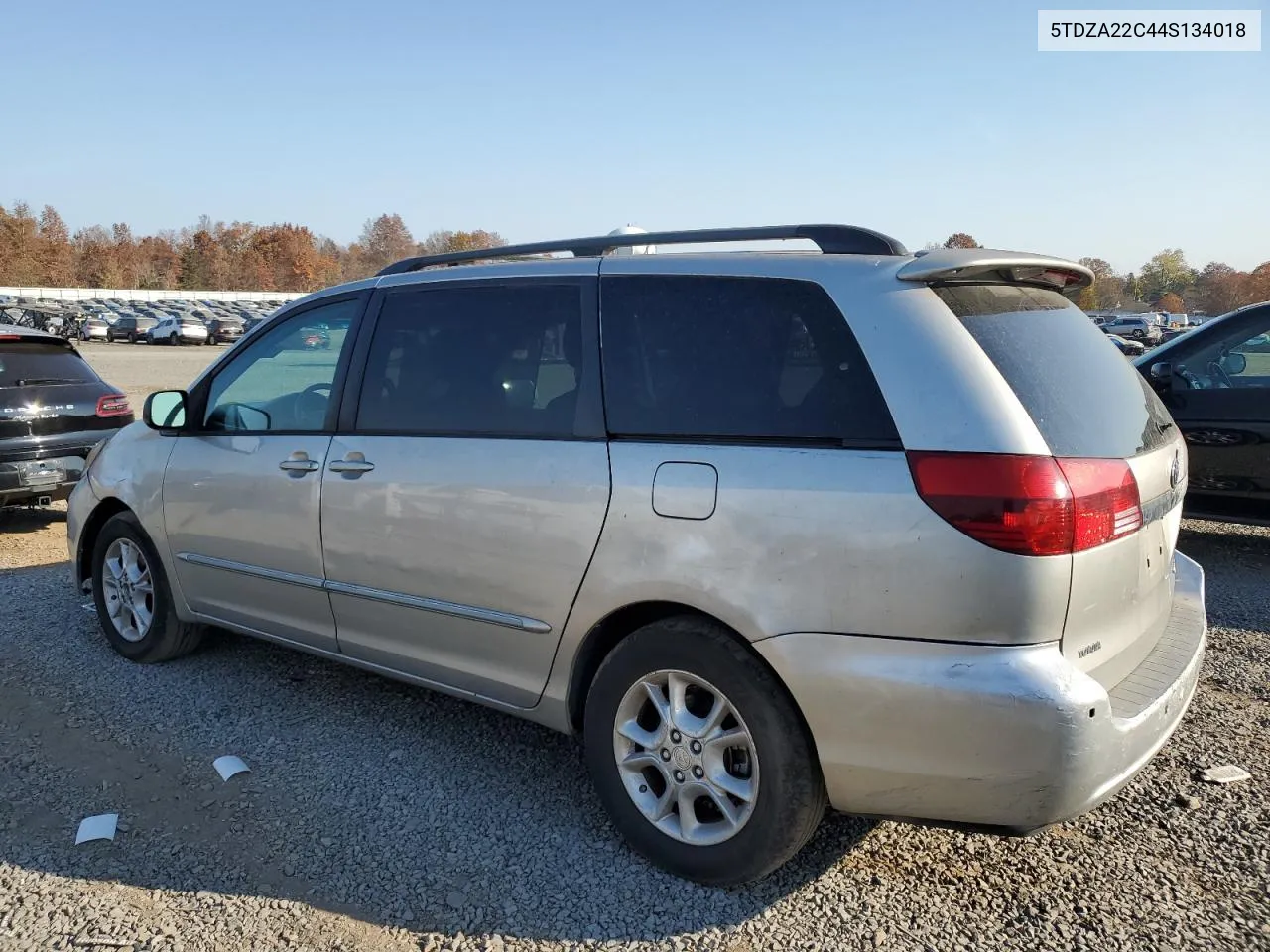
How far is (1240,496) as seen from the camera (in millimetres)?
6539

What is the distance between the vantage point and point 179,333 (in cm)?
4888

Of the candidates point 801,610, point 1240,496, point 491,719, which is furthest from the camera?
point 1240,496

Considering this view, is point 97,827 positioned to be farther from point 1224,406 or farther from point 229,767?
point 1224,406

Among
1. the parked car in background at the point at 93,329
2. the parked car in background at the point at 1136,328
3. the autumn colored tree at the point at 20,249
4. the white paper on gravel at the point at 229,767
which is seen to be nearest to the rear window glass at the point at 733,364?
the white paper on gravel at the point at 229,767

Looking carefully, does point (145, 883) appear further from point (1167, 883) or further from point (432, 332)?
point (1167, 883)

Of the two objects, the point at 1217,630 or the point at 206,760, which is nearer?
the point at 206,760

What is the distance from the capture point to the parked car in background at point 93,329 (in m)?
50.5

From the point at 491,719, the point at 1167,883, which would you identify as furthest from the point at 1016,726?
the point at 491,719

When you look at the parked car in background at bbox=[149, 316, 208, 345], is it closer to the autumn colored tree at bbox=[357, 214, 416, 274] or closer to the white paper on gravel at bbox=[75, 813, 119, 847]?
the white paper on gravel at bbox=[75, 813, 119, 847]

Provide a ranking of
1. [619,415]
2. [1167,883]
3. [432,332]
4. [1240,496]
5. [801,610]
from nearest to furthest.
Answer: [801,610] < [1167,883] < [619,415] < [432,332] < [1240,496]

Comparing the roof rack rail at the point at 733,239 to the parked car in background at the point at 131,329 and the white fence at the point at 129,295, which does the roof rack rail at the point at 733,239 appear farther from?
the white fence at the point at 129,295

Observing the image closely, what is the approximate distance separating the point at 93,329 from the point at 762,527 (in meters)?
56.5

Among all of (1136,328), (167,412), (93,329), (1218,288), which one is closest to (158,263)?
(93,329)

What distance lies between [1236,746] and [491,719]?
293cm
